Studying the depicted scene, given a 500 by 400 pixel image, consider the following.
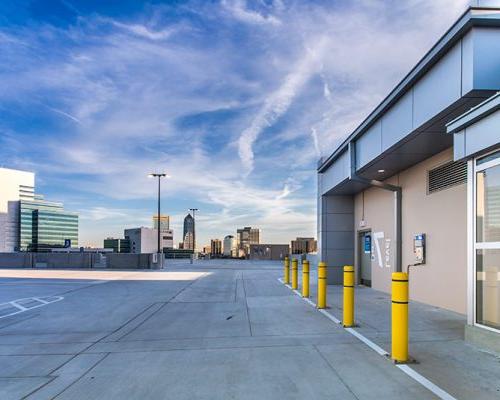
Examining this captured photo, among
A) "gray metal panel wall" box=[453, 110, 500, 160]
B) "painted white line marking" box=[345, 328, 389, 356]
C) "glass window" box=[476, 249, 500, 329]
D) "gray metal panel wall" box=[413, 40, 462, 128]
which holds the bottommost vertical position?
"painted white line marking" box=[345, 328, 389, 356]

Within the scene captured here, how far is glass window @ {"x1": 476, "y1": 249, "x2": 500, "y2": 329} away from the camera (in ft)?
21.2

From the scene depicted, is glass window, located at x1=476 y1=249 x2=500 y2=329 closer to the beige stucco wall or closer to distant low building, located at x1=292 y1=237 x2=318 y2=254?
the beige stucco wall

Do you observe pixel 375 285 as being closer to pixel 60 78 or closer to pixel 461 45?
pixel 461 45

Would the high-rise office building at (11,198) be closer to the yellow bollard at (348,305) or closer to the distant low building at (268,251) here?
the distant low building at (268,251)

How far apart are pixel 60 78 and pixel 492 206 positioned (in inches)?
720

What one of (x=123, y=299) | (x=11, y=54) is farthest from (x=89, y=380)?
(x=11, y=54)

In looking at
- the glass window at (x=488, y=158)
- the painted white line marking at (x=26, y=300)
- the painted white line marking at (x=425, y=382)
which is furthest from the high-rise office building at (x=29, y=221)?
the painted white line marking at (x=425, y=382)

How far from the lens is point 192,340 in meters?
7.47

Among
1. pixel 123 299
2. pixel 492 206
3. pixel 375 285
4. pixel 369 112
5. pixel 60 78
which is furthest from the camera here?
pixel 60 78

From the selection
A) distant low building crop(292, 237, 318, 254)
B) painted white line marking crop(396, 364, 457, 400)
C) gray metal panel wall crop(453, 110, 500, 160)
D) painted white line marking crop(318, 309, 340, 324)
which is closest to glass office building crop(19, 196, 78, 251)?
distant low building crop(292, 237, 318, 254)

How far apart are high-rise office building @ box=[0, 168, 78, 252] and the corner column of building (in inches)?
5373

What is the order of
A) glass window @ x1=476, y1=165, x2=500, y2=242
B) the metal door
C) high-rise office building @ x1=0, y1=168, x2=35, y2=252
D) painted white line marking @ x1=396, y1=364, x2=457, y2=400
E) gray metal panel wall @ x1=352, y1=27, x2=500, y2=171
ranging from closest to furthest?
painted white line marking @ x1=396, y1=364, x2=457, y2=400, glass window @ x1=476, y1=165, x2=500, y2=242, gray metal panel wall @ x1=352, y1=27, x2=500, y2=171, the metal door, high-rise office building @ x1=0, y1=168, x2=35, y2=252

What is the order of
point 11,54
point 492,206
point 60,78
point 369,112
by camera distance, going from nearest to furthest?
point 492,206 → point 369,112 → point 11,54 → point 60,78

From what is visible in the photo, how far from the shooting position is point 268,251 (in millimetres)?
52469
